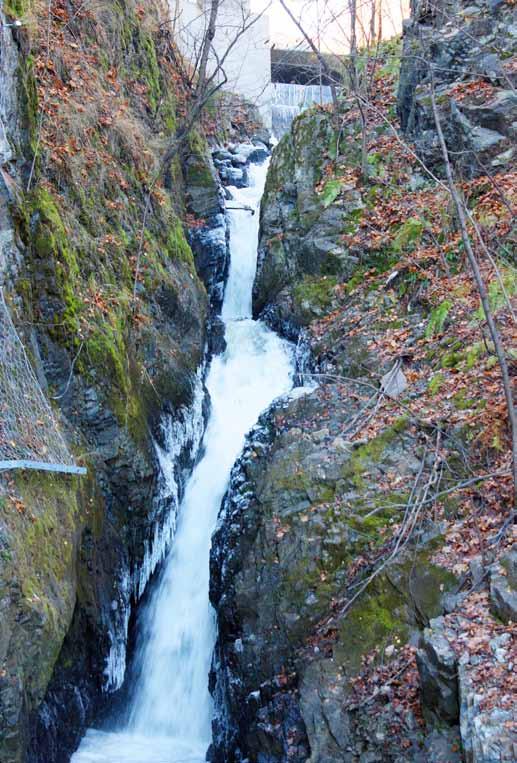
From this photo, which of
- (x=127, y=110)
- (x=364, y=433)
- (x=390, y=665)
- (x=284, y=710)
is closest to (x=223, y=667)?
(x=284, y=710)

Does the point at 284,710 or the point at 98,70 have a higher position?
the point at 98,70

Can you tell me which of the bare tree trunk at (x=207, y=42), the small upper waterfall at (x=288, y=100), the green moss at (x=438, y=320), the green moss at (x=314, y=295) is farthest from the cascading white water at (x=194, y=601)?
the small upper waterfall at (x=288, y=100)

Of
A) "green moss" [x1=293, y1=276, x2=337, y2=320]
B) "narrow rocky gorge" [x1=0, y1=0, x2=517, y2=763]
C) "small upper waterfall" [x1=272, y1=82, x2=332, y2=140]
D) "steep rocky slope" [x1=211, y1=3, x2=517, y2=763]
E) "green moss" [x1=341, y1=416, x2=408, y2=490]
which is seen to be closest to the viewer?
"steep rocky slope" [x1=211, y1=3, x2=517, y2=763]

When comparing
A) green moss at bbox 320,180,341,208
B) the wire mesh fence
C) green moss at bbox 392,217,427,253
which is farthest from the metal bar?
green moss at bbox 320,180,341,208

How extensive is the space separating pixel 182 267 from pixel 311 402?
13.0ft

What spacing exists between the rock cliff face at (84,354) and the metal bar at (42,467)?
0.15 metres

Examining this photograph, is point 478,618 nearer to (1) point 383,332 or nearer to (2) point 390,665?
(2) point 390,665

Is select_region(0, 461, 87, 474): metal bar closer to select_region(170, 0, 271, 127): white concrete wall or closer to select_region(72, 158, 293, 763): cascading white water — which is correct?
select_region(72, 158, 293, 763): cascading white water

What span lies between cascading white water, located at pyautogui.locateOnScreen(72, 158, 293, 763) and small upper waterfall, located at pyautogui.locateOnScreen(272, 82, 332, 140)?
460 inches

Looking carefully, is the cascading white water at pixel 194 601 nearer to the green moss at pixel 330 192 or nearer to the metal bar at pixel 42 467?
the green moss at pixel 330 192

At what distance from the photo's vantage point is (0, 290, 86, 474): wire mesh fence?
5.87 metres

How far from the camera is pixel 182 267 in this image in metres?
11.0

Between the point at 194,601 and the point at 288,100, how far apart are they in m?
18.4

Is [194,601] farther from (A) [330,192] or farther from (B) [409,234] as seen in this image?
(A) [330,192]
